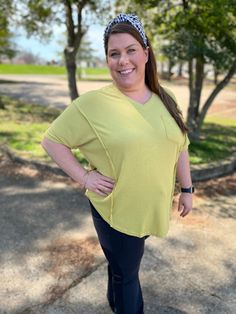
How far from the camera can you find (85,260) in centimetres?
311

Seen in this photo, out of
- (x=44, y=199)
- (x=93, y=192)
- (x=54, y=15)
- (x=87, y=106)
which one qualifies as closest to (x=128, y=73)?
(x=87, y=106)

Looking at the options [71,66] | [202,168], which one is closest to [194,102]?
[202,168]

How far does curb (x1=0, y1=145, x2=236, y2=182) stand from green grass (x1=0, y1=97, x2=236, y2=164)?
4.5 inches

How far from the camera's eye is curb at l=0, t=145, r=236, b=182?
16.7 ft

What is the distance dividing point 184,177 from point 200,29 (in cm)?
368

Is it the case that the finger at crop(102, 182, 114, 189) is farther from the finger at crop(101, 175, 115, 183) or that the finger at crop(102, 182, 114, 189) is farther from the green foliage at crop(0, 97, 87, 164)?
the green foliage at crop(0, 97, 87, 164)

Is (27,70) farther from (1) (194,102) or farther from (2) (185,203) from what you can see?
(2) (185,203)

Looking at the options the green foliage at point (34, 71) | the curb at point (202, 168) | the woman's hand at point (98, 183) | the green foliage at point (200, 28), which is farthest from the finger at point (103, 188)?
the green foliage at point (34, 71)

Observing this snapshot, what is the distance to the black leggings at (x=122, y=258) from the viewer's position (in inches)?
79.0

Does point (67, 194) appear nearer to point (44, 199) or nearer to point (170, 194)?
point (44, 199)

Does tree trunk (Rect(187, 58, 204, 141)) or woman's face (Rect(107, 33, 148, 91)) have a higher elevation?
woman's face (Rect(107, 33, 148, 91))

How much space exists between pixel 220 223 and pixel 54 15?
5722 millimetres

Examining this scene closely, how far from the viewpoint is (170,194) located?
2025 mm

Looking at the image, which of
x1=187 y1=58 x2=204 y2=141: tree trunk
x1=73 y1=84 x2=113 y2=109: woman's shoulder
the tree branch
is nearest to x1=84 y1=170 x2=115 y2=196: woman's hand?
x1=73 y1=84 x2=113 y2=109: woman's shoulder
